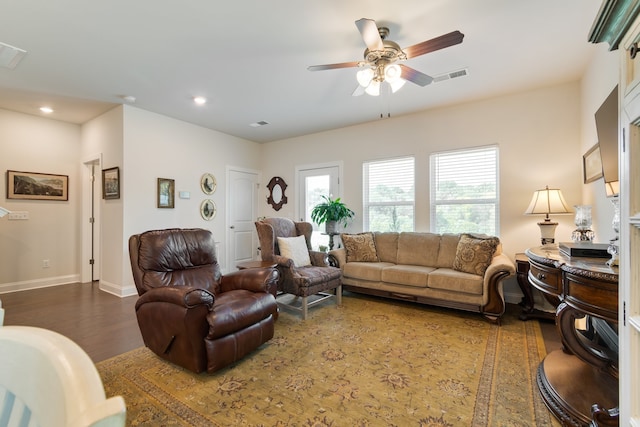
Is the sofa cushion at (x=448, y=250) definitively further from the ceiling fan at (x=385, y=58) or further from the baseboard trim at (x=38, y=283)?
the baseboard trim at (x=38, y=283)

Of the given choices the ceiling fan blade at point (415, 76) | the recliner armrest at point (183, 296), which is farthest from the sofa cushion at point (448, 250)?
the recliner armrest at point (183, 296)

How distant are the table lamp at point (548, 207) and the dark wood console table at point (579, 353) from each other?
4.85 feet

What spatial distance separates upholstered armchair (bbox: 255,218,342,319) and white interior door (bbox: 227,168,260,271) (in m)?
1.99

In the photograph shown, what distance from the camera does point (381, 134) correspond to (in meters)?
4.77

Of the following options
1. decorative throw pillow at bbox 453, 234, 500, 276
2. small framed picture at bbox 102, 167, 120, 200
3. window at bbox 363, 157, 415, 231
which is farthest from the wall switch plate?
decorative throw pillow at bbox 453, 234, 500, 276

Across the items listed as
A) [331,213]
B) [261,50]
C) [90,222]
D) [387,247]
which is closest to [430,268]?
[387,247]

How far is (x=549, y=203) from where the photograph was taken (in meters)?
3.21

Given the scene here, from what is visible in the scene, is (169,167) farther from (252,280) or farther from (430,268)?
(430,268)

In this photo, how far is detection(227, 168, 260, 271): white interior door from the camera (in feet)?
18.4

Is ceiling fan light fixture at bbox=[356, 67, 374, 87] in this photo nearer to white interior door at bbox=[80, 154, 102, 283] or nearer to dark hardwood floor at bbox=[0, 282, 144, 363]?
dark hardwood floor at bbox=[0, 282, 144, 363]

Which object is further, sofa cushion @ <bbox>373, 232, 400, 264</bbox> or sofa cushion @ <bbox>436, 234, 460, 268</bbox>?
sofa cushion @ <bbox>373, 232, 400, 264</bbox>

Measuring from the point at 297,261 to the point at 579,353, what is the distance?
8.95 feet

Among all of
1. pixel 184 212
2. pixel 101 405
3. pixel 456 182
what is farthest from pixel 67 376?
pixel 184 212

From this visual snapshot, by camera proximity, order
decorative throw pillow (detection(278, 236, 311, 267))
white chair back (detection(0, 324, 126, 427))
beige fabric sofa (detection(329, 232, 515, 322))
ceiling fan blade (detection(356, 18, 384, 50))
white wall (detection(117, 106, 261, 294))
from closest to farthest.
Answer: white chair back (detection(0, 324, 126, 427)), ceiling fan blade (detection(356, 18, 384, 50)), beige fabric sofa (detection(329, 232, 515, 322)), decorative throw pillow (detection(278, 236, 311, 267)), white wall (detection(117, 106, 261, 294))
